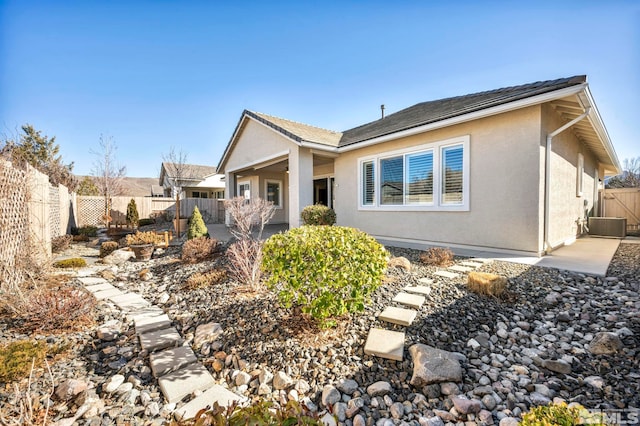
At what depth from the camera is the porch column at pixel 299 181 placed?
31.8 feet

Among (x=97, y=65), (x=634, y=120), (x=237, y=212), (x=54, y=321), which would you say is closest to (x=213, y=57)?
(x=97, y=65)

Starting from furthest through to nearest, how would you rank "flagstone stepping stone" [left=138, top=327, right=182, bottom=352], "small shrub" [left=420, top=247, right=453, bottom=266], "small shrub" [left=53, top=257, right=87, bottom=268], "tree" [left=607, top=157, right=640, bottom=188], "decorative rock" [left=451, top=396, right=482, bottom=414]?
"tree" [left=607, top=157, right=640, bottom=188] → "small shrub" [left=53, top=257, right=87, bottom=268] → "small shrub" [left=420, top=247, right=453, bottom=266] → "flagstone stepping stone" [left=138, top=327, right=182, bottom=352] → "decorative rock" [left=451, top=396, right=482, bottom=414]

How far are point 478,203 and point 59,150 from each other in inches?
1163

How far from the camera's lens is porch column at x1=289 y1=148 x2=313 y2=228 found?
9.70 meters

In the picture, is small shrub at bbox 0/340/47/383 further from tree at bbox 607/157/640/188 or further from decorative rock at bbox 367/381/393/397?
tree at bbox 607/157/640/188

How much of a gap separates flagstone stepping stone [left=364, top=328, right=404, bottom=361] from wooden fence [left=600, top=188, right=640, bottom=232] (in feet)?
54.7

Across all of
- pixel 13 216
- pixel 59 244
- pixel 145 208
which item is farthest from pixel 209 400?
pixel 145 208

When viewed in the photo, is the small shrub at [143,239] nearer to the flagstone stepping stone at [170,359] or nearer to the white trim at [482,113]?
the flagstone stepping stone at [170,359]

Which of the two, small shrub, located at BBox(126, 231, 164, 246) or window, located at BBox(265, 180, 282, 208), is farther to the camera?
window, located at BBox(265, 180, 282, 208)

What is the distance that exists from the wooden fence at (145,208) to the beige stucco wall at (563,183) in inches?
745

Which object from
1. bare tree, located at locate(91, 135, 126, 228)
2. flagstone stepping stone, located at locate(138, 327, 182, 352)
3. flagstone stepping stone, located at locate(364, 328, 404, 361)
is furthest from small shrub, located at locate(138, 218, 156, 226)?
flagstone stepping stone, located at locate(364, 328, 404, 361)

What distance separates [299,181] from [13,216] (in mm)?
7078

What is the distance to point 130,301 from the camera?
4.45m

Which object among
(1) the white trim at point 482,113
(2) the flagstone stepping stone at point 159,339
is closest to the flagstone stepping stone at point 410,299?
(2) the flagstone stepping stone at point 159,339
